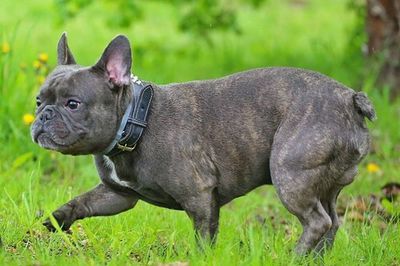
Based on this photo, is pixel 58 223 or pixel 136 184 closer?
pixel 136 184

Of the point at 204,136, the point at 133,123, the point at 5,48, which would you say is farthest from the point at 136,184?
the point at 5,48

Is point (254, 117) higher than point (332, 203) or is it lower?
higher

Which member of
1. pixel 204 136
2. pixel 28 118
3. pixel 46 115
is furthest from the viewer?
pixel 28 118

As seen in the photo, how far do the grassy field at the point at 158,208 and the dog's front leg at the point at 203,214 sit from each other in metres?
0.11

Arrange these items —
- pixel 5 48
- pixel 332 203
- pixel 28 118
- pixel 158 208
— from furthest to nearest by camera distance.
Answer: pixel 5 48, pixel 28 118, pixel 158 208, pixel 332 203

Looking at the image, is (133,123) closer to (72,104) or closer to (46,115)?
(72,104)

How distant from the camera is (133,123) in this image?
18.4 ft

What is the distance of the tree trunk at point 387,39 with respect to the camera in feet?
35.7

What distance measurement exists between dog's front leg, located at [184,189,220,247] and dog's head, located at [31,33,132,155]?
0.62 metres

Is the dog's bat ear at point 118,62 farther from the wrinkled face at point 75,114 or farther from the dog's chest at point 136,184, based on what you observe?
the dog's chest at point 136,184

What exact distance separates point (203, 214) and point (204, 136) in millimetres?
494

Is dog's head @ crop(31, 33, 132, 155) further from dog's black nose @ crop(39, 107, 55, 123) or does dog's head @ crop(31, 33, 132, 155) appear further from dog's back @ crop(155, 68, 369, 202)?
dog's back @ crop(155, 68, 369, 202)

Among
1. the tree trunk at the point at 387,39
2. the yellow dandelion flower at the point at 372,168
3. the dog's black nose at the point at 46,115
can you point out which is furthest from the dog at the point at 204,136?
the tree trunk at the point at 387,39

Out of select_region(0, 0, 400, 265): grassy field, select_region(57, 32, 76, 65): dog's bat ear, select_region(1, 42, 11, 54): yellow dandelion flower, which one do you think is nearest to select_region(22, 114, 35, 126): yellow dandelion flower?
select_region(0, 0, 400, 265): grassy field
